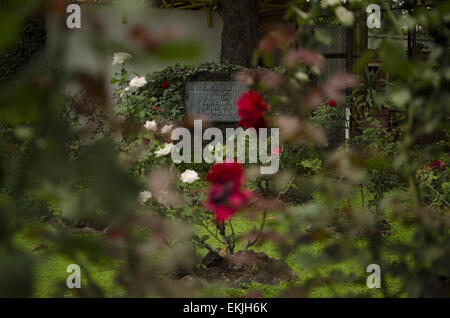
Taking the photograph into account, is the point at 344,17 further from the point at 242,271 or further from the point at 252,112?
the point at 242,271

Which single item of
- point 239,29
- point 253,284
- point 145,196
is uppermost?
point 239,29

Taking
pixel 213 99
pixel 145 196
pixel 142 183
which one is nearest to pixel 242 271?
pixel 145 196

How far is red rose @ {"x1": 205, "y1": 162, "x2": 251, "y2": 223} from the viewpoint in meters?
1.07

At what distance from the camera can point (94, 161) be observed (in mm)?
658

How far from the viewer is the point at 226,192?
3.53 feet

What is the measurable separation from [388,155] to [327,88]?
8.14 ft

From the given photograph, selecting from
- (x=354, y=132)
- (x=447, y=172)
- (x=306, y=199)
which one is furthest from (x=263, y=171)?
(x=354, y=132)

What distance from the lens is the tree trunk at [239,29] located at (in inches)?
337

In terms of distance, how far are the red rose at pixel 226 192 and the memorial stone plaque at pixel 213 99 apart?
20.9ft

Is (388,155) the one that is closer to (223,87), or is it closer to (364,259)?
(364,259)

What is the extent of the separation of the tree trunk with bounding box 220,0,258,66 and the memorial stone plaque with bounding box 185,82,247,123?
1.14 metres

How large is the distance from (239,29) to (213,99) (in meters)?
1.70

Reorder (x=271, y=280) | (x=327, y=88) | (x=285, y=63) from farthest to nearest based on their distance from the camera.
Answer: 1. (x=271, y=280)
2. (x=327, y=88)
3. (x=285, y=63)
